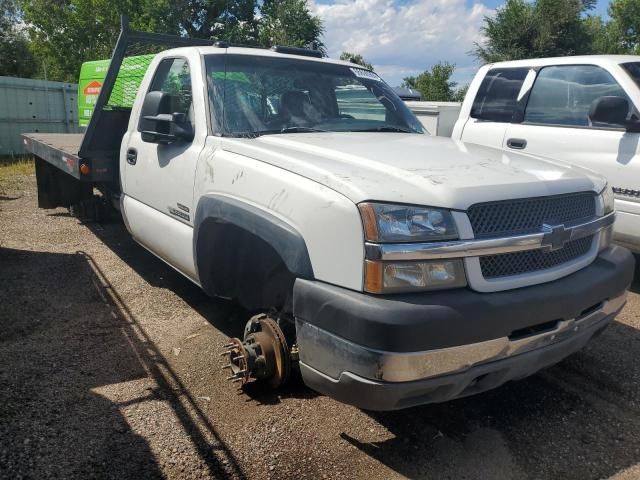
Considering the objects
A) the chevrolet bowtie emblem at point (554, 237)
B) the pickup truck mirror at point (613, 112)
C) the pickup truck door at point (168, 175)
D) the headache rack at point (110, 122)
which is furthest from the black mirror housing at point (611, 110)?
the headache rack at point (110, 122)

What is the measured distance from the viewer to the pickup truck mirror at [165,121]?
12.0 ft

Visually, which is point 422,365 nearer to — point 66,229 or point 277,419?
point 277,419

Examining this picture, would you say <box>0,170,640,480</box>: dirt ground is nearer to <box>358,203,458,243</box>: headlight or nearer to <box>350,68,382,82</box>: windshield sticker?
<box>358,203,458,243</box>: headlight

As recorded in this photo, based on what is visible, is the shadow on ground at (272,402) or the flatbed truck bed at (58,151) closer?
the shadow on ground at (272,402)

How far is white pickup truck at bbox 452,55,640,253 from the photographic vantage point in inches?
192

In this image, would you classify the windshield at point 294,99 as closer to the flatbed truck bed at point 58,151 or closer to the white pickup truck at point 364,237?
the white pickup truck at point 364,237

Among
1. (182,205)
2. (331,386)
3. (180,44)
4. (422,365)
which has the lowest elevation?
(331,386)

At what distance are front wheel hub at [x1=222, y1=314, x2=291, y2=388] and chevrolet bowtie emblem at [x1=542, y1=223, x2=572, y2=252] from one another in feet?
4.70

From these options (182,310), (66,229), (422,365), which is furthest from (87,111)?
(422,365)

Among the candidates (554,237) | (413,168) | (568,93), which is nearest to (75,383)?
(413,168)

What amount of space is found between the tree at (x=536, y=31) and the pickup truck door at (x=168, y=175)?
25549 mm

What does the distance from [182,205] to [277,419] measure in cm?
152

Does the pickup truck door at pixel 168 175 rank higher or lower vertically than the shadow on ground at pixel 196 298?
higher

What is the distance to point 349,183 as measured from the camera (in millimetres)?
2404
